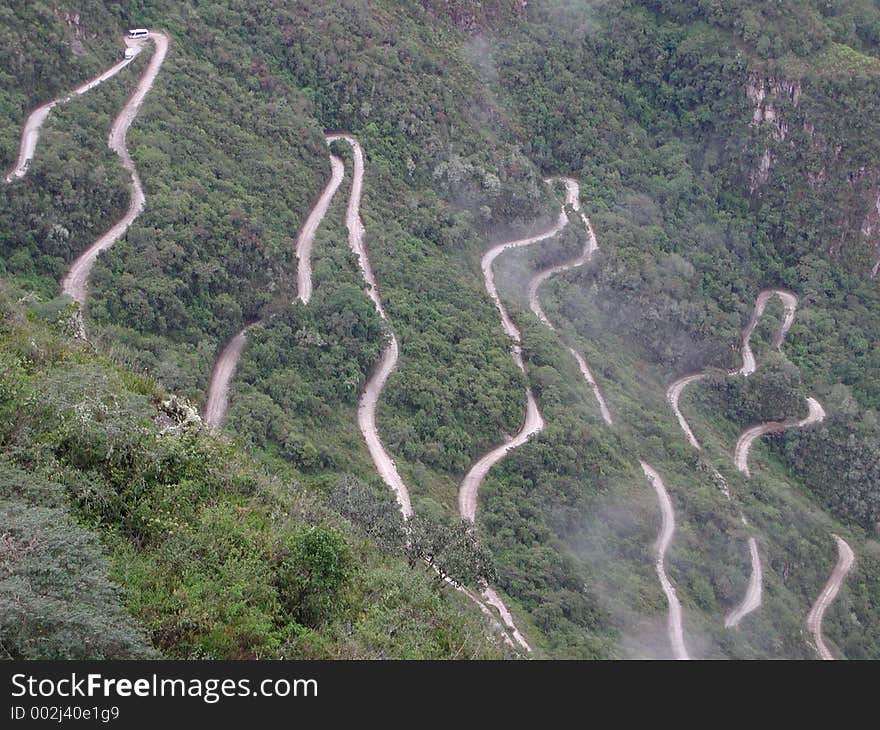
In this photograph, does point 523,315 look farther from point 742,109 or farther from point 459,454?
point 742,109

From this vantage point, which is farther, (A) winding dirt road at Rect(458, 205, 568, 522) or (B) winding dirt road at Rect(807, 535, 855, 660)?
(B) winding dirt road at Rect(807, 535, 855, 660)

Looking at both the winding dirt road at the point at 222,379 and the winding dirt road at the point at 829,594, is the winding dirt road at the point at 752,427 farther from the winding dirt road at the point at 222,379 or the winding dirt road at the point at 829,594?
the winding dirt road at the point at 222,379

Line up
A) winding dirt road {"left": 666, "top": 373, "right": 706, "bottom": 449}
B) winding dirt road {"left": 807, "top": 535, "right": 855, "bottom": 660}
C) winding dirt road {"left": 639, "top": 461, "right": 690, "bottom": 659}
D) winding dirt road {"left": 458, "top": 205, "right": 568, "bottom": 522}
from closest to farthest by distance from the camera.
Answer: winding dirt road {"left": 639, "top": 461, "right": 690, "bottom": 659} → winding dirt road {"left": 458, "top": 205, "right": 568, "bottom": 522} → winding dirt road {"left": 807, "top": 535, "right": 855, "bottom": 660} → winding dirt road {"left": 666, "top": 373, "right": 706, "bottom": 449}

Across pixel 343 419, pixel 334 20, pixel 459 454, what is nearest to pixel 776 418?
pixel 459 454

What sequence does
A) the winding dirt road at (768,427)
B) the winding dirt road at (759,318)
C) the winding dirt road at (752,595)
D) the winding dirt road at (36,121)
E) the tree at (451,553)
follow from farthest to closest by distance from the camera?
the winding dirt road at (759,318) → the winding dirt road at (768,427) → the winding dirt road at (752,595) → the winding dirt road at (36,121) → the tree at (451,553)

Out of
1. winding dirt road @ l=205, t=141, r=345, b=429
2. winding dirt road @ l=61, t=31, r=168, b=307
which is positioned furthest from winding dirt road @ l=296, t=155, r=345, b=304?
winding dirt road @ l=61, t=31, r=168, b=307

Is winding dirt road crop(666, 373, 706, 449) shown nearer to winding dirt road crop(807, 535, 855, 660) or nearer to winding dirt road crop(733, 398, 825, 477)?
winding dirt road crop(733, 398, 825, 477)

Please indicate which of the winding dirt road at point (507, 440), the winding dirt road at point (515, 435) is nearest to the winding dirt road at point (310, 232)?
the winding dirt road at point (507, 440)
